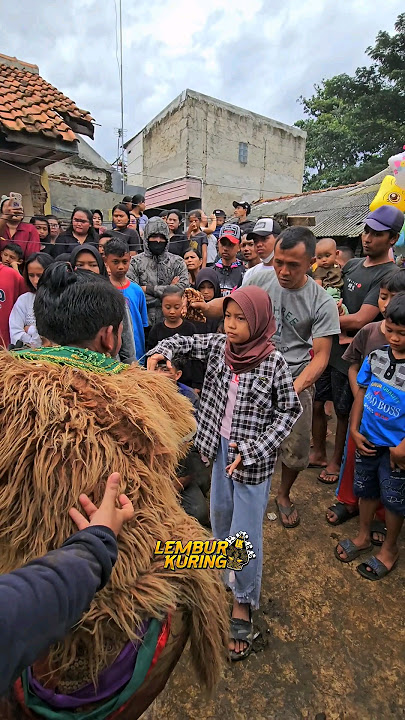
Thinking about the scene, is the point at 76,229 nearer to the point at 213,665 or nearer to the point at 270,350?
the point at 270,350

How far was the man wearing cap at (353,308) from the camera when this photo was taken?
2877 mm

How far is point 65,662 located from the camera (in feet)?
2.80

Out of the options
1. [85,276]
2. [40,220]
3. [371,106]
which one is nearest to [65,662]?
[85,276]

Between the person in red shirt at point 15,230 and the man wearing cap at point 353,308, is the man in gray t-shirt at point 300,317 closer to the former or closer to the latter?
the man wearing cap at point 353,308

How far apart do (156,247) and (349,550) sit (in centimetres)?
335

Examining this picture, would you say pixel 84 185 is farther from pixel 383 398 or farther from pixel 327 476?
pixel 383 398

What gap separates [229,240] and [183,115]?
640 inches

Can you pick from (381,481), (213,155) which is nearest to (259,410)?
(381,481)

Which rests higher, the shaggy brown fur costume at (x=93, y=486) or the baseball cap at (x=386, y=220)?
the baseball cap at (x=386, y=220)

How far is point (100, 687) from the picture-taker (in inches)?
35.1

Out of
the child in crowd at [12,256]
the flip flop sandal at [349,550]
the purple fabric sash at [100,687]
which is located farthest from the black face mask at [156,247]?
the purple fabric sash at [100,687]

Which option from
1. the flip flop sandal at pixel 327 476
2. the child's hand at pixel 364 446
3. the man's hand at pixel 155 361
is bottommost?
the flip flop sandal at pixel 327 476

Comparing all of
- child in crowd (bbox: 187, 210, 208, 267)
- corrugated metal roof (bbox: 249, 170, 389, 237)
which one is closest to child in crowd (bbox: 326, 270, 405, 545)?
child in crowd (bbox: 187, 210, 208, 267)

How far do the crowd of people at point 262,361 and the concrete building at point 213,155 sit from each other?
15.7m
